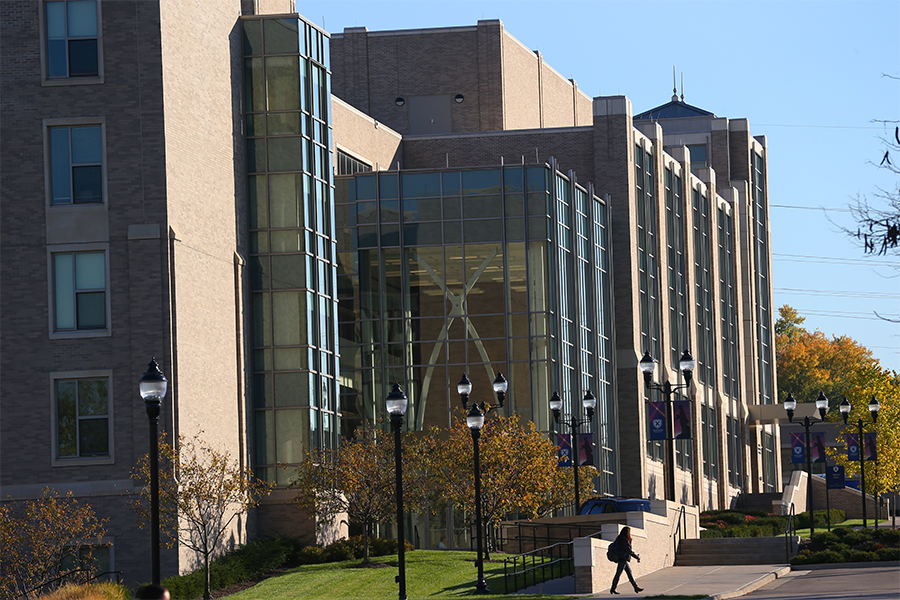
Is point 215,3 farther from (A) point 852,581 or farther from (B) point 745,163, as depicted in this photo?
(B) point 745,163

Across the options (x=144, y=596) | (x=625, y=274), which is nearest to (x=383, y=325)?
(x=625, y=274)

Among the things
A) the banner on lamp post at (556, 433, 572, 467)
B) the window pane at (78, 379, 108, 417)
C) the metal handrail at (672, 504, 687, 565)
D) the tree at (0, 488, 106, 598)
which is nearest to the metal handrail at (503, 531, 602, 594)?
the metal handrail at (672, 504, 687, 565)

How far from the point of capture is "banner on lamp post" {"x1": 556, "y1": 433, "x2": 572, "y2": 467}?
4453 centimetres

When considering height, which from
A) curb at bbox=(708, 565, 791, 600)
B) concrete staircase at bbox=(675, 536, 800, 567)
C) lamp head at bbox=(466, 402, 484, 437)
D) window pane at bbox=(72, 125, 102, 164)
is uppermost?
window pane at bbox=(72, 125, 102, 164)

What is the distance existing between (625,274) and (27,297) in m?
30.6

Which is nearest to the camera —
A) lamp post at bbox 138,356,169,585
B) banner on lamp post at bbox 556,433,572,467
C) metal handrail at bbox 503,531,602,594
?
lamp post at bbox 138,356,169,585

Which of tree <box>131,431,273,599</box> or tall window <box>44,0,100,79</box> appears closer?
tree <box>131,431,273,599</box>

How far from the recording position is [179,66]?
1613 inches

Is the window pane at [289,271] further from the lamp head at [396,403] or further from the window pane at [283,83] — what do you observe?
the lamp head at [396,403]

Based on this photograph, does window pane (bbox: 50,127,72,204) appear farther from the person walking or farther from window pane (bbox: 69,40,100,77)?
the person walking

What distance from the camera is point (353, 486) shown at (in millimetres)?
40531

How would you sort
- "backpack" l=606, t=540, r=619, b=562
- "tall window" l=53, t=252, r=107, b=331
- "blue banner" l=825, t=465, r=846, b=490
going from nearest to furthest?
1. "backpack" l=606, t=540, r=619, b=562
2. "tall window" l=53, t=252, r=107, b=331
3. "blue banner" l=825, t=465, r=846, b=490

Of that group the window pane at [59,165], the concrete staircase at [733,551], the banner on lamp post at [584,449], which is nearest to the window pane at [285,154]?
the window pane at [59,165]

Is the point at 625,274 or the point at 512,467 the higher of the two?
the point at 625,274
